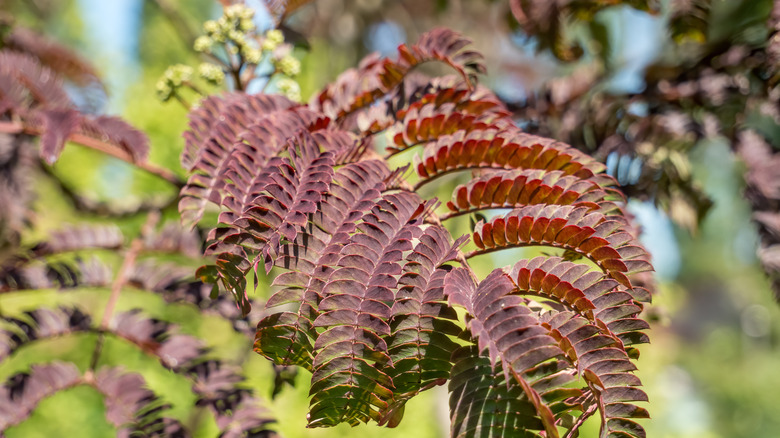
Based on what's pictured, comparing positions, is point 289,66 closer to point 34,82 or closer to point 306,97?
point 34,82

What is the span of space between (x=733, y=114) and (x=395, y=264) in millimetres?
1025

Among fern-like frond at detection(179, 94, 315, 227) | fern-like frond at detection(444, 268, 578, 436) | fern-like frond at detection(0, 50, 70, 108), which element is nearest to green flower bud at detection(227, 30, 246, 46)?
fern-like frond at detection(179, 94, 315, 227)

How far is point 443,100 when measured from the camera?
2.60 feet

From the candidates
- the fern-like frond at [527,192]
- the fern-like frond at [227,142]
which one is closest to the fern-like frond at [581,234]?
the fern-like frond at [527,192]

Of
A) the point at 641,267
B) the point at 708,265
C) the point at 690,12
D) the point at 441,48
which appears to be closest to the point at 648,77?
the point at 690,12

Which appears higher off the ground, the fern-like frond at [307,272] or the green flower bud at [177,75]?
the green flower bud at [177,75]

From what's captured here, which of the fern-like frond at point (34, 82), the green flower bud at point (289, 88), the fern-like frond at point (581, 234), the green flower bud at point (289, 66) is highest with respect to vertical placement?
the green flower bud at point (289, 66)

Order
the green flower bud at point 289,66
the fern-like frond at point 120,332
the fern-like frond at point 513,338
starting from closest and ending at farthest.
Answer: the fern-like frond at point 513,338, the fern-like frond at point 120,332, the green flower bud at point 289,66

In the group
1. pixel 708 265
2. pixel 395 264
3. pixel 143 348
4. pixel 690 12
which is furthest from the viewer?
pixel 708 265

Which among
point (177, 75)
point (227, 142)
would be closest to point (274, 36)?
point (177, 75)

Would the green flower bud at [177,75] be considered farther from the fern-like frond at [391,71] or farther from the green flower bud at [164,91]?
the fern-like frond at [391,71]

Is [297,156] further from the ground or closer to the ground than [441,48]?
closer to the ground

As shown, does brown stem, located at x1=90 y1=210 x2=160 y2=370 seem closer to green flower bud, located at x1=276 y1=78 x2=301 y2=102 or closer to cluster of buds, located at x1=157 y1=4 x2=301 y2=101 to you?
cluster of buds, located at x1=157 y1=4 x2=301 y2=101

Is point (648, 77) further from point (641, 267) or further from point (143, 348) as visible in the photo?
point (143, 348)
